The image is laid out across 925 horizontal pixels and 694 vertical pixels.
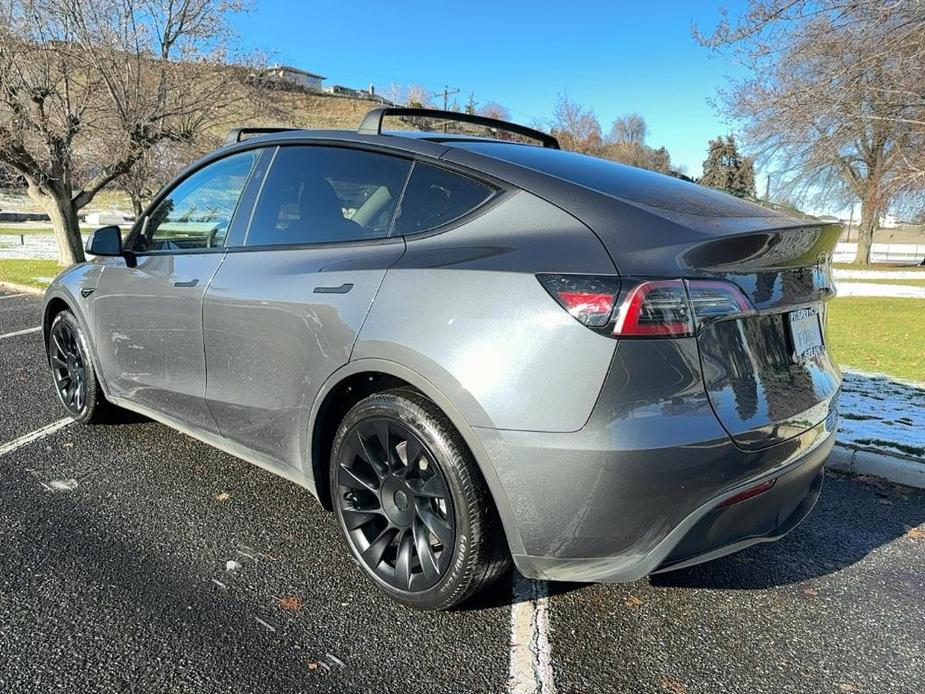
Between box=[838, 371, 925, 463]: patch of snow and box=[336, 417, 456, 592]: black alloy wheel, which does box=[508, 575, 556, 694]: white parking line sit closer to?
box=[336, 417, 456, 592]: black alloy wheel

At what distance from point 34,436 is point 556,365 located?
365 cm

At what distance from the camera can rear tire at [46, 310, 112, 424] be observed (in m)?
4.05

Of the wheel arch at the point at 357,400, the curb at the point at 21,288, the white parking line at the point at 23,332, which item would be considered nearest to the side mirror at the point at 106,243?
the wheel arch at the point at 357,400

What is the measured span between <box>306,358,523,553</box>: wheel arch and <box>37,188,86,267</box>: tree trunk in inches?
563

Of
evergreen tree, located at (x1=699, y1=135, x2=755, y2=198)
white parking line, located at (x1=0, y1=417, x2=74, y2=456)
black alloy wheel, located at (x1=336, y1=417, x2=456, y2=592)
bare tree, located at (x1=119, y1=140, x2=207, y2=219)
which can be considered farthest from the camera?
evergreen tree, located at (x1=699, y1=135, x2=755, y2=198)

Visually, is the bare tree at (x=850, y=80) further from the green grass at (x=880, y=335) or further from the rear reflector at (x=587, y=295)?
the rear reflector at (x=587, y=295)

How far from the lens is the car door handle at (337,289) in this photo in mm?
2471

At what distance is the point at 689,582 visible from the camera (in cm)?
270

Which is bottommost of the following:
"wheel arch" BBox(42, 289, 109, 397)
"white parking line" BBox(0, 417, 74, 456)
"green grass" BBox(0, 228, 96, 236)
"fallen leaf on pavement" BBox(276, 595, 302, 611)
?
"fallen leaf on pavement" BBox(276, 595, 302, 611)

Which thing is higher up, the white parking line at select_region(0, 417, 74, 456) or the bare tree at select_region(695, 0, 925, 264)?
the bare tree at select_region(695, 0, 925, 264)

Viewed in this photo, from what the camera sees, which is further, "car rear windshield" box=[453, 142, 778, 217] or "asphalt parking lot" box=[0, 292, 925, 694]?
"car rear windshield" box=[453, 142, 778, 217]

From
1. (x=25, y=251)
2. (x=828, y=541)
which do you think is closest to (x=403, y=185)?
(x=828, y=541)

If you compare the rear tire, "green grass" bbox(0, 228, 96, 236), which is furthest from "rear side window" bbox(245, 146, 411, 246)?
"green grass" bbox(0, 228, 96, 236)

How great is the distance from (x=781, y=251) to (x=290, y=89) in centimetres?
1728
